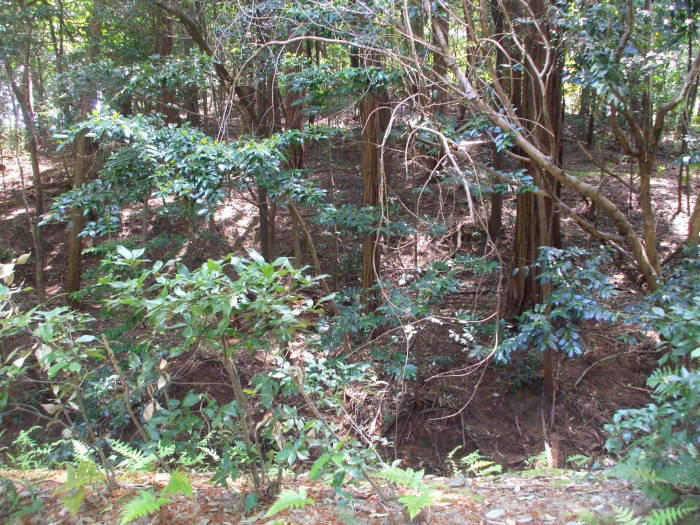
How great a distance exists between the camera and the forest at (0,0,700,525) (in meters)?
2.27

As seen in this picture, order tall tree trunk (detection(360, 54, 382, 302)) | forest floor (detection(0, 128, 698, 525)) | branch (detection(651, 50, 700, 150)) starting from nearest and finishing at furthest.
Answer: forest floor (detection(0, 128, 698, 525))
branch (detection(651, 50, 700, 150))
tall tree trunk (detection(360, 54, 382, 302))

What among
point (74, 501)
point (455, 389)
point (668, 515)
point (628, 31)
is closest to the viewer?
point (668, 515)

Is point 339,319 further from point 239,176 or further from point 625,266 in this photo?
point 625,266

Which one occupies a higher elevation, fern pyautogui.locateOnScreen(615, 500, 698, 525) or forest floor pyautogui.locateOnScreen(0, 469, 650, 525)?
fern pyautogui.locateOnScreen(615, 500, 698, 525)

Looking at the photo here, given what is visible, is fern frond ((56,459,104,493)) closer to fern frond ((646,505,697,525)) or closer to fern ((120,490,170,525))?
fern ((120,490,170,525))

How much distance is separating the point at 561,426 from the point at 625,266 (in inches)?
139

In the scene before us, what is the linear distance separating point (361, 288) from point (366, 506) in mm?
4322

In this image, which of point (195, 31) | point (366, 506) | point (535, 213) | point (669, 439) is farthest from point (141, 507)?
point (195, 31)

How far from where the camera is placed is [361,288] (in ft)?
21.8

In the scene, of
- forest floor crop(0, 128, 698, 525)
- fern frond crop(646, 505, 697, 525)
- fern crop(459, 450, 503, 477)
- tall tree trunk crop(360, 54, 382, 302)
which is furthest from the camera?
tall tree trunk crop(360, 54, 382, 302)

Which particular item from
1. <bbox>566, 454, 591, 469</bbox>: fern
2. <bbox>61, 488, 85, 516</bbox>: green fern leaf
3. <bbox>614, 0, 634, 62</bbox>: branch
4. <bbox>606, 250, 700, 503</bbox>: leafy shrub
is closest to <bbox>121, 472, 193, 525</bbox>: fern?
<bbox>61, 488, 85, 516</bbox>: green fern leaf

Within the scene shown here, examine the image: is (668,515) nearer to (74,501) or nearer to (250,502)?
(250,502)

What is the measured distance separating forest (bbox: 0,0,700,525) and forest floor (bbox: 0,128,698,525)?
0.03 meters

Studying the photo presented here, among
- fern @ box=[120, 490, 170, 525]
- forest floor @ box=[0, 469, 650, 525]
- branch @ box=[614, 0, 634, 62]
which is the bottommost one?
forest floor @ box=[0, 469, 650, 525]
